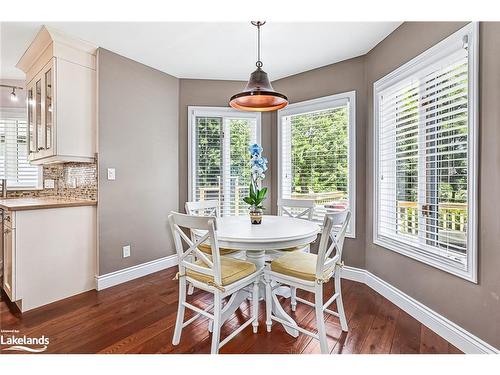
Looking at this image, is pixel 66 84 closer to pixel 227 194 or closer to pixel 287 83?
pixel 227 194

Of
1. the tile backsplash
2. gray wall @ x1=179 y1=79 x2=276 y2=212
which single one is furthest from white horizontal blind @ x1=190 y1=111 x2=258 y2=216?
the tile backsplash

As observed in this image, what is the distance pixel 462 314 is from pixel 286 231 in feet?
4.15

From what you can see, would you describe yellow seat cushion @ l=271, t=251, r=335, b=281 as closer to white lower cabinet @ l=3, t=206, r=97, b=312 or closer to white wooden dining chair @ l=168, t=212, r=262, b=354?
white wooden dining chair @ l=168, t=212, r=262, b=354

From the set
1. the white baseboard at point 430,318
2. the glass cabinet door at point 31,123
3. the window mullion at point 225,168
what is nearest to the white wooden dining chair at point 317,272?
the white baseboard at point 430,318

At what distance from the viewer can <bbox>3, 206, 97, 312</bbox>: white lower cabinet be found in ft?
7.12

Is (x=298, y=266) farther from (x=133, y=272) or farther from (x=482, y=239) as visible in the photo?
(x=133, y=272)

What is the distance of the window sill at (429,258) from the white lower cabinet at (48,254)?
2.90 metres

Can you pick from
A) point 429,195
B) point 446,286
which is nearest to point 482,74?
point 429,195

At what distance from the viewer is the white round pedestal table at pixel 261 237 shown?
1.69m

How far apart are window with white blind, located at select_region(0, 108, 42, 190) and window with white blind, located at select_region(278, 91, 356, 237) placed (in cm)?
328

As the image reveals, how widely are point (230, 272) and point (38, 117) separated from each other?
269 cm

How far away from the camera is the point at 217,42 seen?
256 centimetres

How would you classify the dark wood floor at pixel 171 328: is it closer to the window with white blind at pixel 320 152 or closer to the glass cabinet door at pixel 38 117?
the window with white blind at pixel 320 152

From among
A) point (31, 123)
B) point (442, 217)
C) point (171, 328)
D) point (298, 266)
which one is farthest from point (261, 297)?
point (31, 123)
